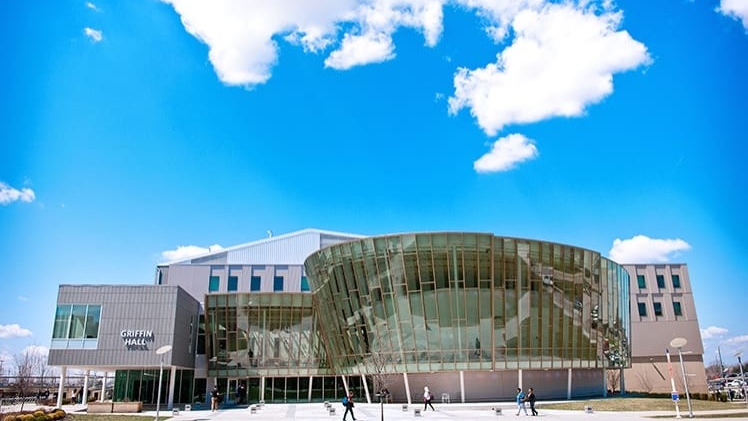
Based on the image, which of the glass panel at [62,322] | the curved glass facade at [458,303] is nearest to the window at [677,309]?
the curved glass facade at [458,303]

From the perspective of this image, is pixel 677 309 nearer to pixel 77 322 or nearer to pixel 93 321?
A: pixel 93 321

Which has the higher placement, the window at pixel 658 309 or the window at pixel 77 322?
the window at pixel 658 309

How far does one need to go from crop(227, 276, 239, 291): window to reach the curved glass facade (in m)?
27.5

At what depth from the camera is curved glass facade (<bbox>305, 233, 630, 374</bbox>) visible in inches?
1635

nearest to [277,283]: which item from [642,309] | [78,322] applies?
[78,322]

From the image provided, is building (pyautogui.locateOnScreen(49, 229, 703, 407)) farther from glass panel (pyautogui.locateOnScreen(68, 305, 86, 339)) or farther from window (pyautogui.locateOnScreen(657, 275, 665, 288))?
window (pyautogui.locateOnScreen(657, 275, 665, 288))

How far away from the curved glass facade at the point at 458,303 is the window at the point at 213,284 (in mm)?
28916

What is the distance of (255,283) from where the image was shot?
68750mm

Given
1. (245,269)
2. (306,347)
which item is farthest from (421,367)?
(245,269)

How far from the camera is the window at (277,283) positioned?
68.3 m

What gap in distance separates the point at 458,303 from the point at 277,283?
33.9m

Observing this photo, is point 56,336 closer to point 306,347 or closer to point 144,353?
point 144,353

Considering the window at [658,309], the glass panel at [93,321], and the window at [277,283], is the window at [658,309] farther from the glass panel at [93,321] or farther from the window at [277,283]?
the glass panel at [93,321]

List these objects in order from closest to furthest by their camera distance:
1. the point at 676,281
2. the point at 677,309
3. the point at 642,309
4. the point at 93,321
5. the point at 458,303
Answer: the point at 458,303, the point at 93,321, the point at 677,309, the point at 642,309, the point at 676,281
